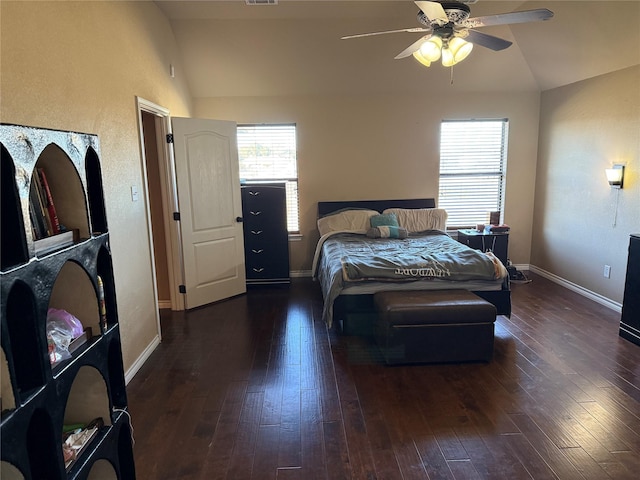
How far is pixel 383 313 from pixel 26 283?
233cm

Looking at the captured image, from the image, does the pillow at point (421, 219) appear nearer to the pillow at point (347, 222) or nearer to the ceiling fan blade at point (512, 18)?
the pillow at point (347, 222)

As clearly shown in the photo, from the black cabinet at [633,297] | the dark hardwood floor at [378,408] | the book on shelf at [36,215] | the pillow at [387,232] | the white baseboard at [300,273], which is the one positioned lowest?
the dark hardwood floor at [378,408]

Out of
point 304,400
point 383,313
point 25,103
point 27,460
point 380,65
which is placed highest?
point 380,65

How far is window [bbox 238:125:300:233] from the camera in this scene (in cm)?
527

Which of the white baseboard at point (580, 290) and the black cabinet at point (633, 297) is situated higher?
the black cabinet at point (633, 297)

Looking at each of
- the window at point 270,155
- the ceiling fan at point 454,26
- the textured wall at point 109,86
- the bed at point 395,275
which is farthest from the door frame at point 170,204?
the ceiling fan at point 454,26

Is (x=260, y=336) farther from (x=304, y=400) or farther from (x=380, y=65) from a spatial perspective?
(x=380, y=65)

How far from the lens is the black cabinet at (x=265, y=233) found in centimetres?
481

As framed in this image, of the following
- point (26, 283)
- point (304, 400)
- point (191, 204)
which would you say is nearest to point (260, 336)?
point (304, 400)

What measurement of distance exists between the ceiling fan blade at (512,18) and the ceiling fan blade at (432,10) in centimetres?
21

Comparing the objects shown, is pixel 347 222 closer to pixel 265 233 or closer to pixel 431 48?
pixel 265 233

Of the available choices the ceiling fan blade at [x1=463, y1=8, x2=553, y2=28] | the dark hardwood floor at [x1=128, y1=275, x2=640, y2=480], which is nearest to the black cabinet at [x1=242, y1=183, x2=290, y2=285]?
the dark hardwood floor at [x1=128, y1=275, x2=640, y2=480]

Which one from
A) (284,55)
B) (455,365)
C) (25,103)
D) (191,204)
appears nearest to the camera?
(25,103)

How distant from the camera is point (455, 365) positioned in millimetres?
2980
